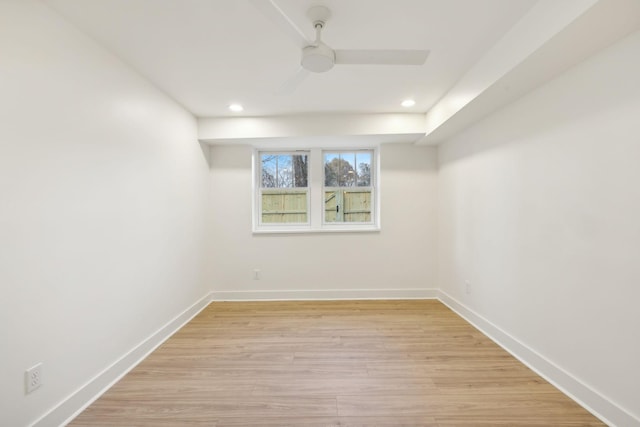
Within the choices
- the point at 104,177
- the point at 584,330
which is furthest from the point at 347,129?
the point at 584,330

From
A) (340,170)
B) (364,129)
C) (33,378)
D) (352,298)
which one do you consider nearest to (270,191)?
(340,170)

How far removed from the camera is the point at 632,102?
4.71ft

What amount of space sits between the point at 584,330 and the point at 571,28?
1.73 metres

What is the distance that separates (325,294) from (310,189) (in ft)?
4.87

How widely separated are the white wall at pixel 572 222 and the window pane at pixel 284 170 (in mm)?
2257

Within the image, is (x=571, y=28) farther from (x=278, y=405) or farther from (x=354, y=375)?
(x=278, y=405)

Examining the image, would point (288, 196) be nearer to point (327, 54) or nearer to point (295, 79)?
point (295, 79)

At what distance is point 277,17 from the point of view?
1.31 meters

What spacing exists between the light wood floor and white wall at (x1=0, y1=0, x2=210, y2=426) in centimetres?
39

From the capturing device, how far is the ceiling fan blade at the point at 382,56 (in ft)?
4.96

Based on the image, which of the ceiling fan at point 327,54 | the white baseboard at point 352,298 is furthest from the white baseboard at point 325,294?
the ceiling fan at point 327,54

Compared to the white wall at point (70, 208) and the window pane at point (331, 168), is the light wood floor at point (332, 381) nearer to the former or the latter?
the white wall at point (70, 208)

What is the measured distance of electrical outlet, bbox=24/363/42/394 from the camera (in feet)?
4.55

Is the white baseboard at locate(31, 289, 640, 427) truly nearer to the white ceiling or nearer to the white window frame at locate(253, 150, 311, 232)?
the white window frame at locate(253, 150, 311, 232)
